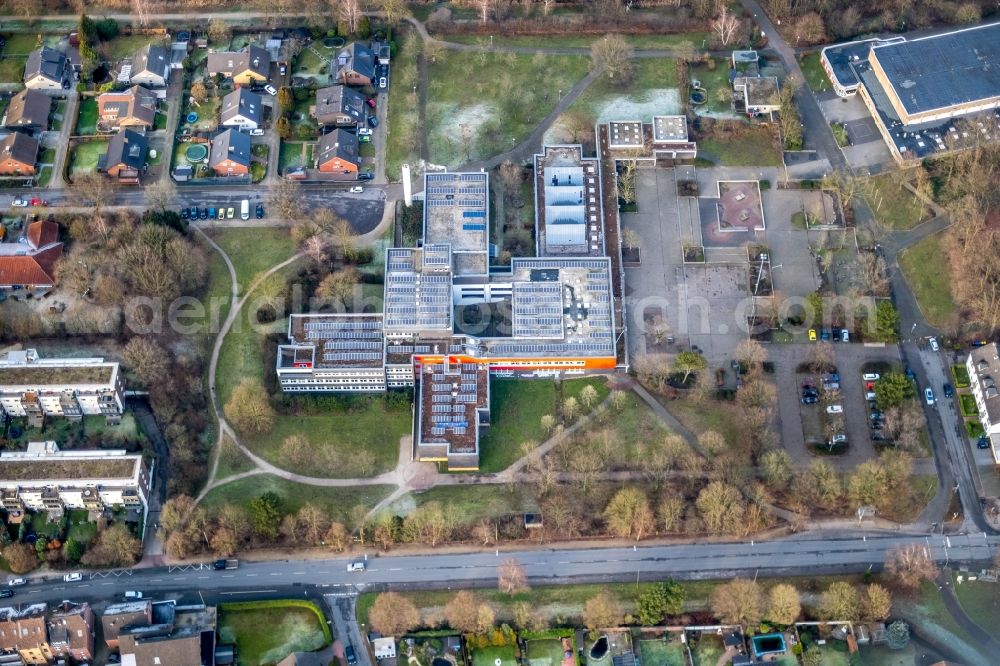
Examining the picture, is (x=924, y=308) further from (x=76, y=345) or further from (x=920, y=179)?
(x=76, y=345)

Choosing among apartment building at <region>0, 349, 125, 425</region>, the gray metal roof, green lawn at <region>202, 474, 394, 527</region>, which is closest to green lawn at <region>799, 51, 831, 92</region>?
the gray metal roof

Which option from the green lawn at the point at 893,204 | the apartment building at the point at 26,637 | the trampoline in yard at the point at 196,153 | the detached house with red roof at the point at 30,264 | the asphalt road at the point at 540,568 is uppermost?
the trampoline in yard at the point at 196,153

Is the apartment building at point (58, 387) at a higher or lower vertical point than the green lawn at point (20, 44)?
lower

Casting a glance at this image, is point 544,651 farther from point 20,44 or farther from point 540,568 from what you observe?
point 20,44

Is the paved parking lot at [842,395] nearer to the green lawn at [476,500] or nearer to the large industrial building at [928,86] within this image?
the large industrial building at [928,86]

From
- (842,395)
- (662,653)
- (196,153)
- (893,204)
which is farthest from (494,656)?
(893,204)

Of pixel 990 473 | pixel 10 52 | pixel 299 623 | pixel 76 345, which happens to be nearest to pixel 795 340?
pixel 990 473

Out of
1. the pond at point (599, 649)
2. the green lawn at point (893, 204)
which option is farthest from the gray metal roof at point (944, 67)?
the pond at point (599, 649)
